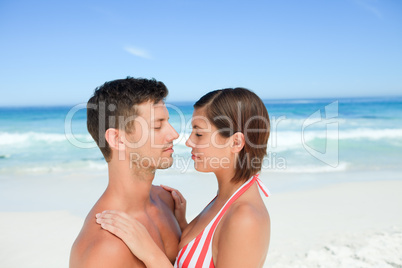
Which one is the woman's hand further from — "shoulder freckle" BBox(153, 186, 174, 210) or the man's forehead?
the man's forehead

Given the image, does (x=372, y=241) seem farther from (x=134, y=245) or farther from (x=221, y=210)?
(x=134, y=245)

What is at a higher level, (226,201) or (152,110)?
(152,110)

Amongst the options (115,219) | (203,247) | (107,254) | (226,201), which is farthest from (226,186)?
(107,254)

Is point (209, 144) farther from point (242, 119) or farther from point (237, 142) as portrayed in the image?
point (242, 119)

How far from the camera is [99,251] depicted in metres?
2.18

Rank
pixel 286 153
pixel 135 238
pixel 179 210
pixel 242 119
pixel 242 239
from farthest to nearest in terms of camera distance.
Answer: pixel 286 153
pixel 179 210
pixel 242 119
pixel 135 238
pixel 242 239

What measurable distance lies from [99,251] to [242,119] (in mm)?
1293

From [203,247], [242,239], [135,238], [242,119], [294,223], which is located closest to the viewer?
[242,239]

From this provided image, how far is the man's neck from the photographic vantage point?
2633mm

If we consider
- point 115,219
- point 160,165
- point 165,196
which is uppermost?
point 160,165

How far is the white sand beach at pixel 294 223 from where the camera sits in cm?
503

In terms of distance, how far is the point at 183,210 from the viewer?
322 centimetres

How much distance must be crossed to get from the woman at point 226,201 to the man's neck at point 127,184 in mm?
252

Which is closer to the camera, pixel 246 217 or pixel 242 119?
pixel 246 217
